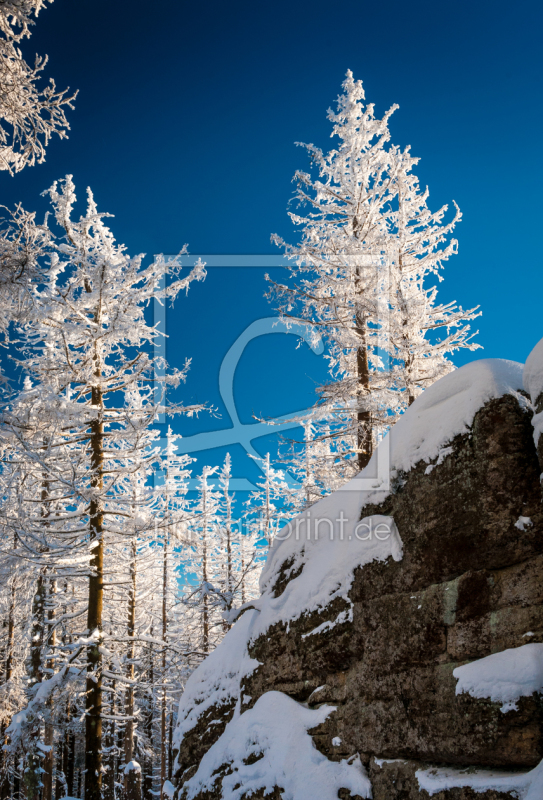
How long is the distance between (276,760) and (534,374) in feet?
14.9

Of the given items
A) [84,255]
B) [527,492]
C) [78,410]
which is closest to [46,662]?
[78,410]

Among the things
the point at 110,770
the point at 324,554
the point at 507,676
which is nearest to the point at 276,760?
the point at 324,554

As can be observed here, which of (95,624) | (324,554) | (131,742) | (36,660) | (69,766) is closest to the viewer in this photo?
(324,554)

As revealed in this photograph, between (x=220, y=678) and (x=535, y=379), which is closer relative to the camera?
(x=535, y=379)

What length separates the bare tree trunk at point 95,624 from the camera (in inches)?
343

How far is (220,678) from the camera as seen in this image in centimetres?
657

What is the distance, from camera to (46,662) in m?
19.4

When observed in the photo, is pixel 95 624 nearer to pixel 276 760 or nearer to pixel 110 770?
pixel 276 760

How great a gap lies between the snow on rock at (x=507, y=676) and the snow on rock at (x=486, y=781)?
14.7 inches

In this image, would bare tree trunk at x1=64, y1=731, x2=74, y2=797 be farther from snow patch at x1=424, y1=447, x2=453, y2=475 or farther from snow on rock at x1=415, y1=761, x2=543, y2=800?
snow patch at x1=424, y1=447, x2=453, y2=475

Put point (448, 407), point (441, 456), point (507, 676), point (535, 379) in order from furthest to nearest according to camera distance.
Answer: point (448, 407), point (441, 456), point (535, 379), point (507, 676)

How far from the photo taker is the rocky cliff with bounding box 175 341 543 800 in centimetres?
328

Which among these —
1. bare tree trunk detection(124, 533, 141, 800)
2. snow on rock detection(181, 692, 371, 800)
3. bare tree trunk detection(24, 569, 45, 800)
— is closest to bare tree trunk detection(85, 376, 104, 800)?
snow on rock detection(181, 692, 371, 800)

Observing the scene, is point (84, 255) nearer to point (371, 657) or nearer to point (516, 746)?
point (371, 657)
